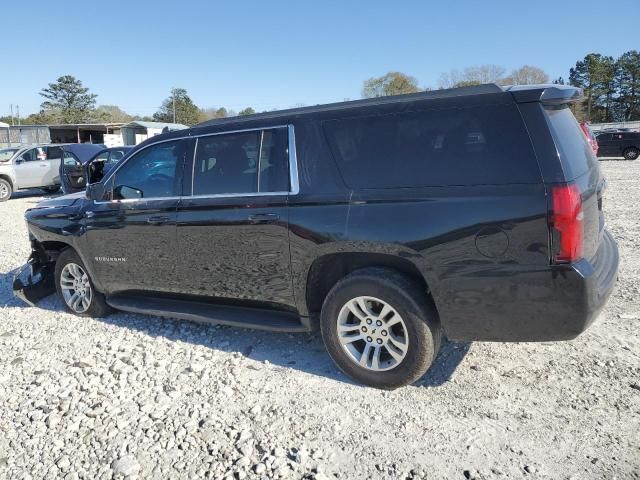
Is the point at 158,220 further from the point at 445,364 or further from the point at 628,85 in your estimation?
the point at 628,85

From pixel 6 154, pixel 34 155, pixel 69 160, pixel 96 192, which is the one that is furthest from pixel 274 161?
pixel 6 154

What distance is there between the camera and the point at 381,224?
3193mm

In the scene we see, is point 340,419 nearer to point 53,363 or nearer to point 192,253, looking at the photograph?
point 192,253

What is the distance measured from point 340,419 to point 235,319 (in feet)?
4.10

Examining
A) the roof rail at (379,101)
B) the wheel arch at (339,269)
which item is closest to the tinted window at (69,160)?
the roof rail at (379,101)

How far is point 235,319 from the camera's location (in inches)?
156

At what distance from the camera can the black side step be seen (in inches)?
150

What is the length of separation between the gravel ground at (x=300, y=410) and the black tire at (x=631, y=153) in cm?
2399

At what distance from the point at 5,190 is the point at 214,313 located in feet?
51.5

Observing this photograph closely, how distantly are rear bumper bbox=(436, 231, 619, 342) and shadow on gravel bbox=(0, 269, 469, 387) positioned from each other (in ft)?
2.29

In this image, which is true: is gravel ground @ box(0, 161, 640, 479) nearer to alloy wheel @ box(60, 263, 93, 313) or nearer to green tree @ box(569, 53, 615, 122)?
alloy wheel @ box(60, 263, 93, 313)

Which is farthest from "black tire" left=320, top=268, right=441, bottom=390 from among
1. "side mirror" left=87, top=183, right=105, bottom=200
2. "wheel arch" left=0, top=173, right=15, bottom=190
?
"wheel arch" left=0, top=173, right=15, bottom=190

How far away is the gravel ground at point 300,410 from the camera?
8.89ft

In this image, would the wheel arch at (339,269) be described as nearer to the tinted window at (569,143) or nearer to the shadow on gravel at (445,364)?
the shadow on gravel at (445,364)
